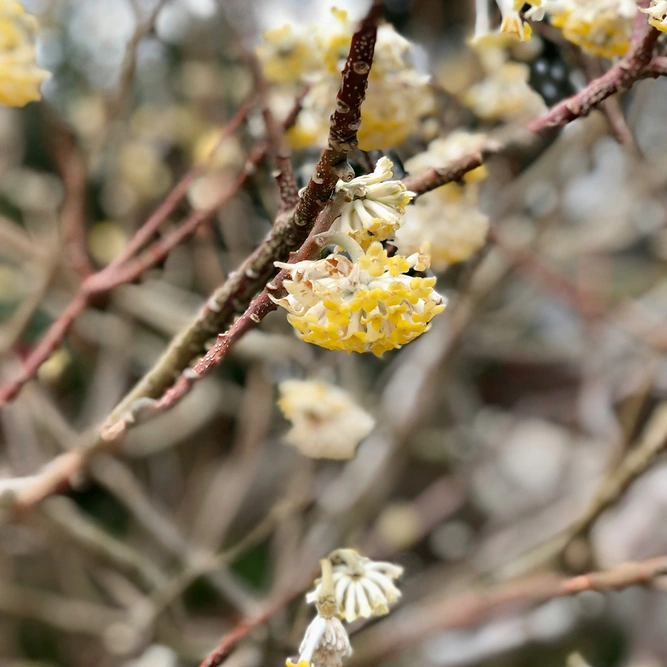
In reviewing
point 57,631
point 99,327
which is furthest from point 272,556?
point 99,327

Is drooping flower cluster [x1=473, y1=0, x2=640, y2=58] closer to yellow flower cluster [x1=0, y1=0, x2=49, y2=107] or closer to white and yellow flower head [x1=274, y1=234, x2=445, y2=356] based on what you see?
white and yellow flower head [x1=274, y1=234, x2=445, y2=356]

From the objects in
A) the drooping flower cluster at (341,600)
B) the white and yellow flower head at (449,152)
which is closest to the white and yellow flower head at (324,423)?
the drooping flower cluster at (341,600)

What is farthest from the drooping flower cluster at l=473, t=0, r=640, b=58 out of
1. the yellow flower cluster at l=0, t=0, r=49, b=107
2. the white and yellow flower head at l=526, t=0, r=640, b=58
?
the yellow flower cluster at l=0, t=0, r=49, b=107

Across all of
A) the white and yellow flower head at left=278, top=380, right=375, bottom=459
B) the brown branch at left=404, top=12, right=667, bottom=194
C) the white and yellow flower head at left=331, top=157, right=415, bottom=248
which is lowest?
the white and yellow flower head at left=331, top=157, right=415, bottom=248

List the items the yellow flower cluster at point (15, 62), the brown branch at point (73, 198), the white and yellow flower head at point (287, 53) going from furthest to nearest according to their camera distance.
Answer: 1. the brown branch at point (73, 198)
2. the white and yellow flower head at point (287, 53)
3. the yellow flower cluster at point (15, 62)

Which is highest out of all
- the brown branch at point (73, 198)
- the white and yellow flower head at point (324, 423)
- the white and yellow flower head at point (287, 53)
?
the brown branch at point (73, 198)

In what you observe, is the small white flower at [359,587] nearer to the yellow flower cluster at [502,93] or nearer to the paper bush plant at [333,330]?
the paper bush plant at [333,330]
